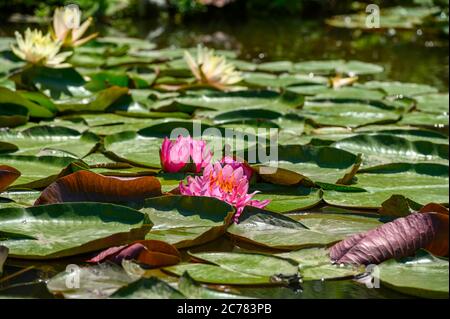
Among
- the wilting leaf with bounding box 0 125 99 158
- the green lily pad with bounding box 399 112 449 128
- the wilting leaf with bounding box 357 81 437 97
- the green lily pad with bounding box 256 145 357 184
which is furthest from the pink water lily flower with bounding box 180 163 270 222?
the wilting leaf with bounding box 357 81 437 97

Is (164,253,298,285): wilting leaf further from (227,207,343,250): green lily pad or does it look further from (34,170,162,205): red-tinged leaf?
(34,170,162,205): red-tinged leaf

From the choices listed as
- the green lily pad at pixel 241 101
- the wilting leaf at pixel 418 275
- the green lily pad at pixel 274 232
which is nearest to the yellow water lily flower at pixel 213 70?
the green lily pad at pixel 241 101

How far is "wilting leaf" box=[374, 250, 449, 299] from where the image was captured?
1.55m

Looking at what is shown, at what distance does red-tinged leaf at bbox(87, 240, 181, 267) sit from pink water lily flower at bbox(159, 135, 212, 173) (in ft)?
1.68

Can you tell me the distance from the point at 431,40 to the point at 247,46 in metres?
1.48

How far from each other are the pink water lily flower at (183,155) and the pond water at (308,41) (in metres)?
2.29

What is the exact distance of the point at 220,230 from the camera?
1.84 metres

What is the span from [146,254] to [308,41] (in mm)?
4683

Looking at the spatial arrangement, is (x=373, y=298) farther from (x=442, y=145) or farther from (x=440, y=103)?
(x=440, y=103)

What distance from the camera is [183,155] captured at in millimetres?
2213

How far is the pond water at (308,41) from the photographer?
498 cm

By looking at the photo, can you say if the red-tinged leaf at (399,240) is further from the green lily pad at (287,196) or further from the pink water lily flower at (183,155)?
the pink water lily flower at (183,155)

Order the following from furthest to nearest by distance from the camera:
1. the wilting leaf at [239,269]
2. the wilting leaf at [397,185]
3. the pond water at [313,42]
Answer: the pond water at [313,42] → the wilting leaf at [397,185] → the wilting leaf at [239,269]
